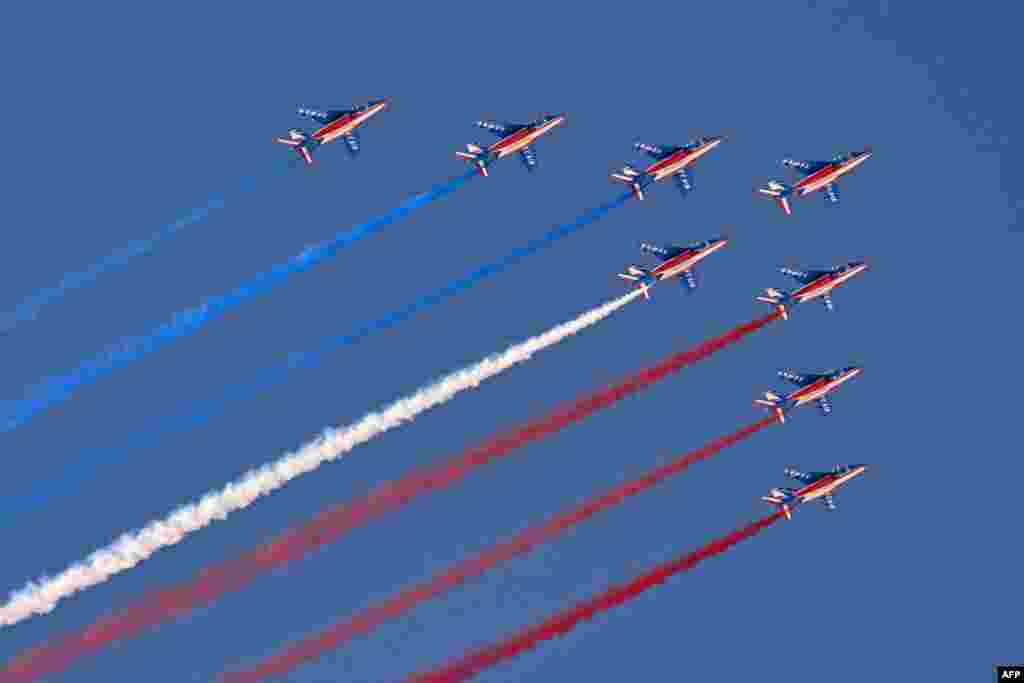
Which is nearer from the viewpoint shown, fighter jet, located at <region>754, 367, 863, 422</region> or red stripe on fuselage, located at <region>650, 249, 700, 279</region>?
red stripe on fuselage, located at <region>650, 249, 700, 279</region>

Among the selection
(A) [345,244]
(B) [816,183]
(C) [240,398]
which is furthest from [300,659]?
(B) [816,183]

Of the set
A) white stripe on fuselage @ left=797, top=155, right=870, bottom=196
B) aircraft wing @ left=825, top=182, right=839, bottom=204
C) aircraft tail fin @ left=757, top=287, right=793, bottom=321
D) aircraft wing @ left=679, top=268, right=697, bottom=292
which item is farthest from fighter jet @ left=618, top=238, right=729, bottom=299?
aircraft wing @ left=825, top=182, right=839, bottom=204

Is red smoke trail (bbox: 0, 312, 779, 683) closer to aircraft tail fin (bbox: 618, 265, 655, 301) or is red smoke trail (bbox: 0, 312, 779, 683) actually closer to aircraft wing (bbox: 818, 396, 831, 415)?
aircraft tail fin (bbox: 618, 265, 655, 301)

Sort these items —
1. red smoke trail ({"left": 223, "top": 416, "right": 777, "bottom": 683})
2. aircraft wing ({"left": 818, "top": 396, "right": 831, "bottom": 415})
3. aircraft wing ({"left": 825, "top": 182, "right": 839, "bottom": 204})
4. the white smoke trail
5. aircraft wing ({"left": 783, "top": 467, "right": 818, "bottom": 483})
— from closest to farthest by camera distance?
1. the white smoke trail
2. red smoke trail ({"left": 223, "top": 416, "right": 777, "bottom": 683})
3. aircraft wing ({"left": 783, "top": 467, "right": 818, "bottom": 483})
4. aircraft wing ({"left": 818, "top": 396, "right": 831, "bottom": 415})
5. aircraft wing ({"left": 825, "top": 182, "right": 839, "bottom": 204})

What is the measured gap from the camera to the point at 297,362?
107 meters

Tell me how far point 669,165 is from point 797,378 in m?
11.3

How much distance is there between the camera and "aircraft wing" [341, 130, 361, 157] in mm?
112062

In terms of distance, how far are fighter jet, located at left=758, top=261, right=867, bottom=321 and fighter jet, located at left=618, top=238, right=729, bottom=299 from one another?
325 centimetres

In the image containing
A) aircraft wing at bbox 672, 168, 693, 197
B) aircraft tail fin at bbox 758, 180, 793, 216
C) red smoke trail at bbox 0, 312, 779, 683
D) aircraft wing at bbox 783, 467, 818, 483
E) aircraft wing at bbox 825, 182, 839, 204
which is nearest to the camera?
red smoke trail at bbox 0, 312, 779, 683

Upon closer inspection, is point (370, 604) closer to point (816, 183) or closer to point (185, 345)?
point (185, 345)

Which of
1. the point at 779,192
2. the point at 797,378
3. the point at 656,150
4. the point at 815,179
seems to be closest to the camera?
the point at 656,150

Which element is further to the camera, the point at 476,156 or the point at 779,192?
the point at 779,192

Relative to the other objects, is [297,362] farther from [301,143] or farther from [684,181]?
[684,181]

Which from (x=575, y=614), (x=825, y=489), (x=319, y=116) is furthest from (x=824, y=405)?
(x=319, y=116)
